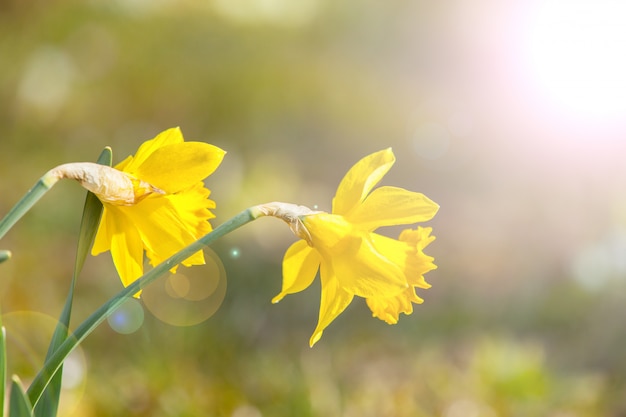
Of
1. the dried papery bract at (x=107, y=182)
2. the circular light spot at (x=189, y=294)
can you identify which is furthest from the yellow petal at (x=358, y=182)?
the circular light spot at (x=189, y=294)

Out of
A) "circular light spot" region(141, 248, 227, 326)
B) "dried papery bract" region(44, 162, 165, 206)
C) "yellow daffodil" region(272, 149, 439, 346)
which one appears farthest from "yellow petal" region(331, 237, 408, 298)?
"circular light spot" region(141, 248, 227, 326)

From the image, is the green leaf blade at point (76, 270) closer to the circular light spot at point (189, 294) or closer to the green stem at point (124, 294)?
the green stem at point (124, 294)

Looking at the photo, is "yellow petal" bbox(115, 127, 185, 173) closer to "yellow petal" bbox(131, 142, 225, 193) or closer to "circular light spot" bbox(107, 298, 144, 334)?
"yellow petal" bbox(131, 142, 225, 193)

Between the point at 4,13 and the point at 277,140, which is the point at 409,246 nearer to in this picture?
the point at 277,140

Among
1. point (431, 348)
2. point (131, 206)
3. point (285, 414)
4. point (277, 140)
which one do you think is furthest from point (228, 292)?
point (131, 206)

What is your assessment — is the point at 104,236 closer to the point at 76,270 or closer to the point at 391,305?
the point at 76,270
